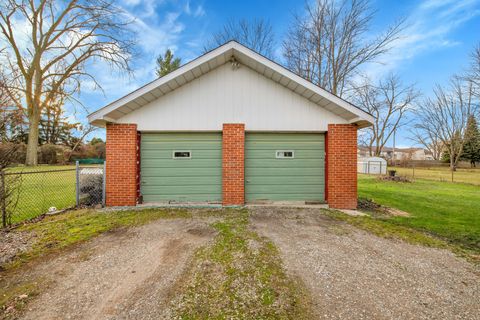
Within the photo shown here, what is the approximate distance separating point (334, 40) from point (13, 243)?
16.6 metres

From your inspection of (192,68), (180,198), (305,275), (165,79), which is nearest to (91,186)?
(180,198)

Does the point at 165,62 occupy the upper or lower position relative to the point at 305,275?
upper

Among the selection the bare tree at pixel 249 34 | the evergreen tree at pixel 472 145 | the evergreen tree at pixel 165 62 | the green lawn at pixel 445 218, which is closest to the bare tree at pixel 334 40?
the bare tree at pixel 249 34

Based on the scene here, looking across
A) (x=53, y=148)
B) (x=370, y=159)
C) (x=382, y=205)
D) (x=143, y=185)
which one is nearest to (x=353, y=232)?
(x=382, y=205)

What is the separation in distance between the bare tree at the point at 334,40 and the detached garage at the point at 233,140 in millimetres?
8948

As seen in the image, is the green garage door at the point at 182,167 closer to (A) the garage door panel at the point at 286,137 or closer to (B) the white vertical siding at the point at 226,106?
(B) the white vertical siding at the point at 226,106

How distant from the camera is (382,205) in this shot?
731cm

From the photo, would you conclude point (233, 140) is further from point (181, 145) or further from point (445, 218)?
point (445, 218)

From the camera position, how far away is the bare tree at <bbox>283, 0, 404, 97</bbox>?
12422mm

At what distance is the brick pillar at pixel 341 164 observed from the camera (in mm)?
6289

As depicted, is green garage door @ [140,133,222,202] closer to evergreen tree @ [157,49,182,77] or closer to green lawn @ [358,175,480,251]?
green lawn @ [358,175,480,251]

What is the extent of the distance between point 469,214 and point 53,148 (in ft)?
119

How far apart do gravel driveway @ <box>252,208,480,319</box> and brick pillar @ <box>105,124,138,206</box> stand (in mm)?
4039

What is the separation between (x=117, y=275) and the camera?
9.53 ft
